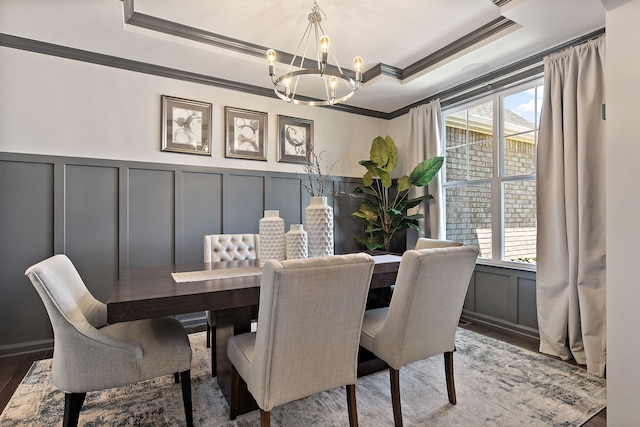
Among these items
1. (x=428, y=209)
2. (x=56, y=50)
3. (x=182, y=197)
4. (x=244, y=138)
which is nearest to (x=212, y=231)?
(x=182, y=197)

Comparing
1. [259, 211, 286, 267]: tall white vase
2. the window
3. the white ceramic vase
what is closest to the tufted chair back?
[259, 211, 286, 267]: tall white vase

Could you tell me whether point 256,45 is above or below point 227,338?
above

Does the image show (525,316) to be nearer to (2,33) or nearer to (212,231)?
(212,231)

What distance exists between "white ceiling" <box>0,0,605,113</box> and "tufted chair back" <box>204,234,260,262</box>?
5.62ft

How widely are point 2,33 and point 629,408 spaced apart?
4913 millimetres

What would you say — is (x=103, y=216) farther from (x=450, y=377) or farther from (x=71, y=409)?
(x=450, y=377)

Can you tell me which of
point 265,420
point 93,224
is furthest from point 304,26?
point 265,420

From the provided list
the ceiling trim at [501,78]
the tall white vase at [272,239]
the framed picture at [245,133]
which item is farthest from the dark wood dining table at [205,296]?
the ceiling trim at [501,78]

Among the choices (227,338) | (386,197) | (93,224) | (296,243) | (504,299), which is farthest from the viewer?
(386,197)

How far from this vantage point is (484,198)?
Result: 3.65 m

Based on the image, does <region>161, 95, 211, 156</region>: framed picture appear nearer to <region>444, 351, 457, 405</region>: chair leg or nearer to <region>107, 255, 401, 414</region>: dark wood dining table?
<region>107, 255, 401, 414</region>: dark wood dining table

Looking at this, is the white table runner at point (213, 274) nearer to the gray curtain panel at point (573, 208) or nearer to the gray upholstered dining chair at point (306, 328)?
the gray upholstered dining chair at point (306, 328)

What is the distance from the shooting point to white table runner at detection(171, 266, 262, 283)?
1.89m

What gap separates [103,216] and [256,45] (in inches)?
86.0
